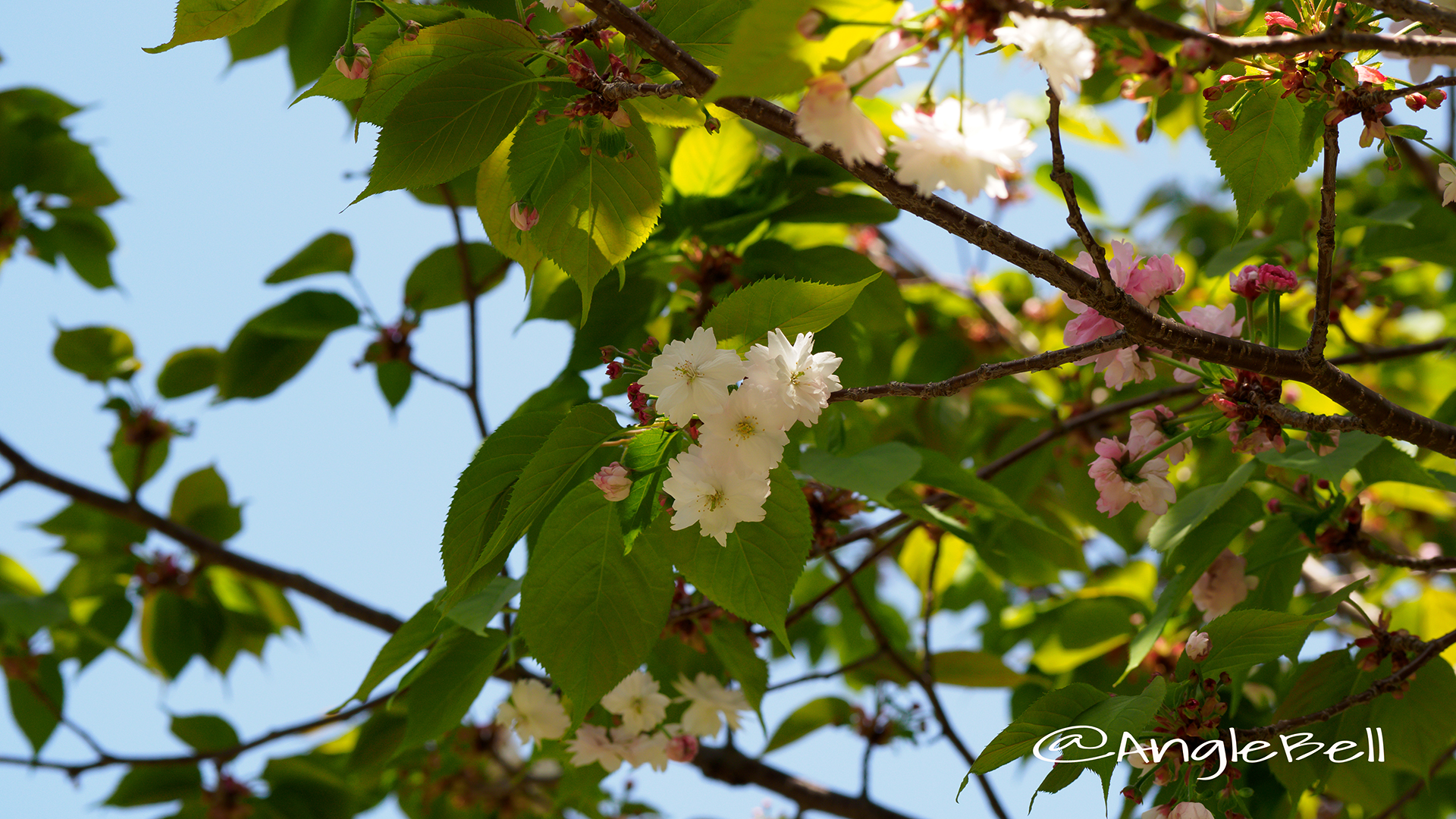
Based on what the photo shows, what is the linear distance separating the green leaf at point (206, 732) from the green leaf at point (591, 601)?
6.18ft

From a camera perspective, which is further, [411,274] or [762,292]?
[411,274]

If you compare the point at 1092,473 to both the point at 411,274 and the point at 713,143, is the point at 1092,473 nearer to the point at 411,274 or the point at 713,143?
the point at 713,143

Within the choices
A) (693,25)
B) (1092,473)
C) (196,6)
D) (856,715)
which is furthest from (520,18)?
(856,715)

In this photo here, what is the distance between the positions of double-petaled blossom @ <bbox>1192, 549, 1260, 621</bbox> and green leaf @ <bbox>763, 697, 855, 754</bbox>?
0.93 m

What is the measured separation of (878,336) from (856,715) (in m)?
0.94

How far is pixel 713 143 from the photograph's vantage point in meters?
1.70

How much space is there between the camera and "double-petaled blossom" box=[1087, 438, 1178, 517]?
4.06ft

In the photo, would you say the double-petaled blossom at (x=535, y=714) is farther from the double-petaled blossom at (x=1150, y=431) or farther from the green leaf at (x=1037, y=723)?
the double-petaled blossom at (x=1150, y=431)

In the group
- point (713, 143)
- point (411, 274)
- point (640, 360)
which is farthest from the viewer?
point (411, 274)

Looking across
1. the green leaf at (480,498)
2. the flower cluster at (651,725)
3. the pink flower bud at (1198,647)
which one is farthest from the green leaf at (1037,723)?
the flower cluster at (651,725)

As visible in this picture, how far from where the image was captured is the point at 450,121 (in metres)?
1.00

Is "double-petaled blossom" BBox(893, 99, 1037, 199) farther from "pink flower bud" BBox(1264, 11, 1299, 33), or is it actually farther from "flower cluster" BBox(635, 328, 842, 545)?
"pink flower bud" BBox(1264, 11, 1299, 33)

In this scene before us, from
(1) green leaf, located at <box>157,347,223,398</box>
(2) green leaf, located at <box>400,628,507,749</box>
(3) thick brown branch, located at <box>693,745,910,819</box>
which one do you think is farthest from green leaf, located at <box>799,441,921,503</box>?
(1) green leaf, located at <box>157,347,223,398</box>

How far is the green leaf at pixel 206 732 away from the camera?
2.50 meters
